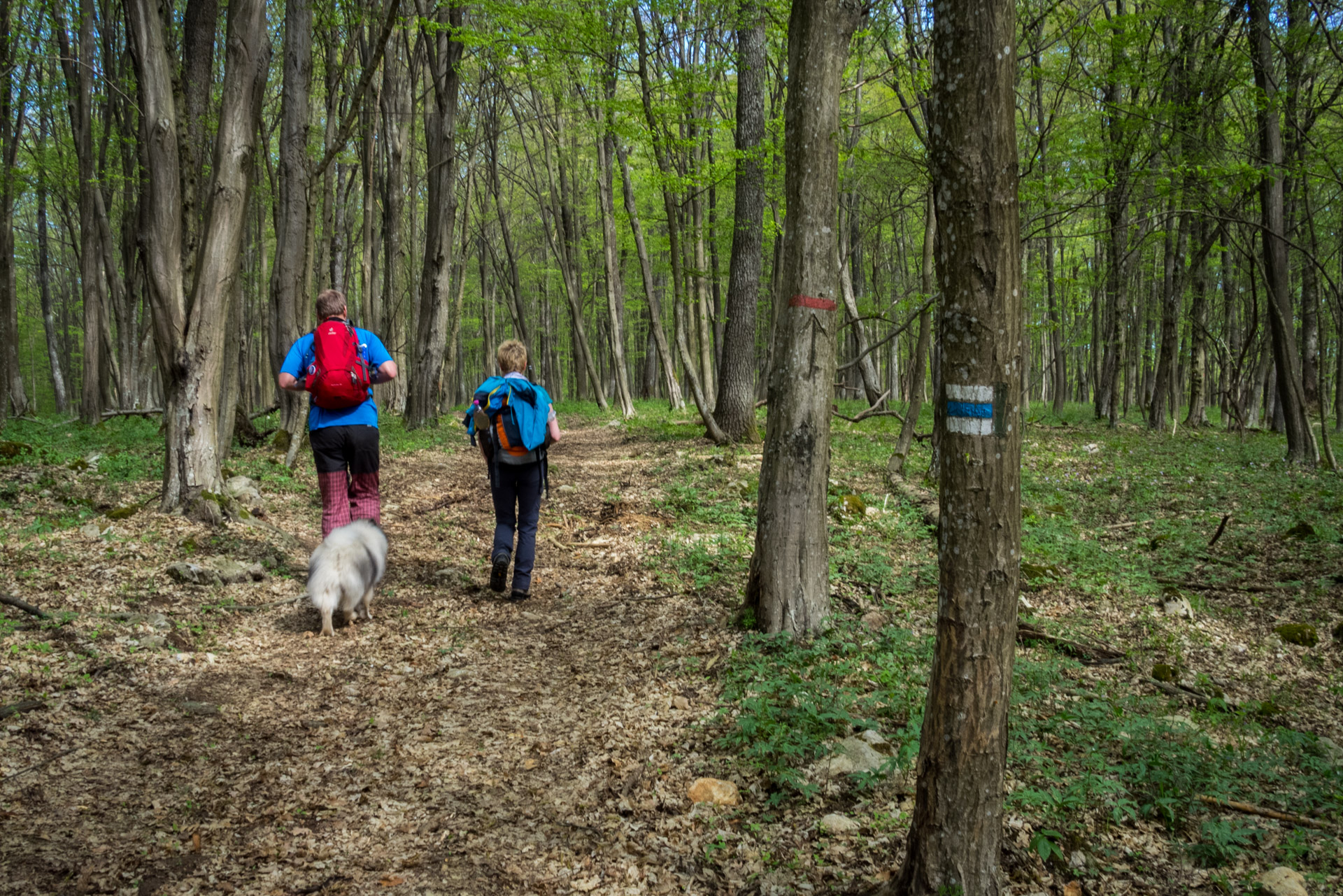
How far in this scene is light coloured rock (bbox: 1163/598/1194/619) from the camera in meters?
5.93

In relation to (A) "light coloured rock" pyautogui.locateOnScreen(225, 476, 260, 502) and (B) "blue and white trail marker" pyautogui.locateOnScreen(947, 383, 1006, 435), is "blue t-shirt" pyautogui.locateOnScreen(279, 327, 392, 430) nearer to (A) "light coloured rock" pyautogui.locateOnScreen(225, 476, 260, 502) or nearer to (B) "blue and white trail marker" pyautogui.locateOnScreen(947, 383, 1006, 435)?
(A) "light coloured rock" pyautogui.locateOnScreen(225, 476, 260, 502)

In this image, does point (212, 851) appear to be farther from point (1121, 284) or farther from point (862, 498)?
point (1121, 284)

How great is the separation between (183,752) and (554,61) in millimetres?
12461

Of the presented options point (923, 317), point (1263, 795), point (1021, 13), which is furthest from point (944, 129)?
point (1021, 13)

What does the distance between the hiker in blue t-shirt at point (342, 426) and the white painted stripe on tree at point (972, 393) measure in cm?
465

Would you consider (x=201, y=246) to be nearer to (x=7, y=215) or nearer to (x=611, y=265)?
(x=7, y=215)

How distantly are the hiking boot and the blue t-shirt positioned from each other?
5.09 ft

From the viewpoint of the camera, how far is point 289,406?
11.8 metres

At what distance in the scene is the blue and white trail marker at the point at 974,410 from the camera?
7.02 ft

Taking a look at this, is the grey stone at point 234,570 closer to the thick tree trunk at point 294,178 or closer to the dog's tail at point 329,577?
the dog's tail at point 329,577

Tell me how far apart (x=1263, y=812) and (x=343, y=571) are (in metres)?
5.38

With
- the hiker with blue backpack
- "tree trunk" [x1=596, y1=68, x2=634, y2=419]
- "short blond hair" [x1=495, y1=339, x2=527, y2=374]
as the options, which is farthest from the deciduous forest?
"tree trunk" [x1=596, y1=68, x2=634, y2=419]

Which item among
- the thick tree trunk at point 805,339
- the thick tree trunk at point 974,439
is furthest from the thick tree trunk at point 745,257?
the thick tree trunk at point 974,439

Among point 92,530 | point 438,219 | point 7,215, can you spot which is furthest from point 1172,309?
point 7,215
